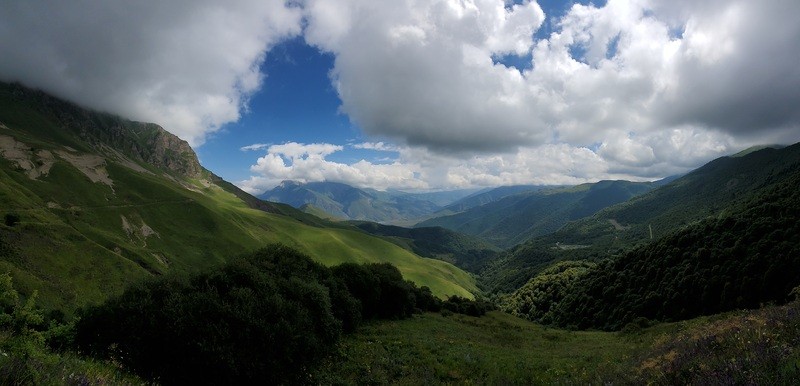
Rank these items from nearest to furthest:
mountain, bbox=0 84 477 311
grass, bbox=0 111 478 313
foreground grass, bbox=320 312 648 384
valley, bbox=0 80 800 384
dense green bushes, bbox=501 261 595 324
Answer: valley, bbox=0 80 800 384 < foreground grass, bbox=320 312 648 384 < grass, bbox=0 111 478 313 < mountain, bbox=0 84 477 311 < dense green bushes, bbox=501 261 595 324

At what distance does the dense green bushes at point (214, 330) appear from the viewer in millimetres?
19844

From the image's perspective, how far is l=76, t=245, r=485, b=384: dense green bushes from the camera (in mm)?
19844

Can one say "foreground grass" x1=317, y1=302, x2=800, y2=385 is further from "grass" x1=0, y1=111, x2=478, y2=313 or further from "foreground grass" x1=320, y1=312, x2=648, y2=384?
"grass" x1=0, y1=111, x2=478, y2=313

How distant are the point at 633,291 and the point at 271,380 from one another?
9379 centimetres

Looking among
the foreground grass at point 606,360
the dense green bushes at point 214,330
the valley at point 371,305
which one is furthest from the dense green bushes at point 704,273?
the dense green bushes at point 214,330

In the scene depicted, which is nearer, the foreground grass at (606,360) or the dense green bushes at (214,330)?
A: the foreground grass at (606,360)

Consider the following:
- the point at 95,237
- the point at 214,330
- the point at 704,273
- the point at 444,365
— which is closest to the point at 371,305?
the point at 444,365

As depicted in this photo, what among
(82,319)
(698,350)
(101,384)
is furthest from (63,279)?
(698,350)

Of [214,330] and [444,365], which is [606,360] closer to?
[444,365]

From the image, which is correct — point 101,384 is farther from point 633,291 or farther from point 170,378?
point 633,291

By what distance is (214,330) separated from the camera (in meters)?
21.1

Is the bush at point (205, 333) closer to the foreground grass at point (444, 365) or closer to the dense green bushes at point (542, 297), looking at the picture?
the foreground grass at point (444, 365)

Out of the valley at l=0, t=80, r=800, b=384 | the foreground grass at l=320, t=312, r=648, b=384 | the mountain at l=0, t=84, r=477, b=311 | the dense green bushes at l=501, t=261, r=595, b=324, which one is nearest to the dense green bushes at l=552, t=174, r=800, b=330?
the valley at l=0, t=80, r=800, b=384

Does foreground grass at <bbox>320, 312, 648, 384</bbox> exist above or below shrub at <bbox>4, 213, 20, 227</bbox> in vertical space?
below
